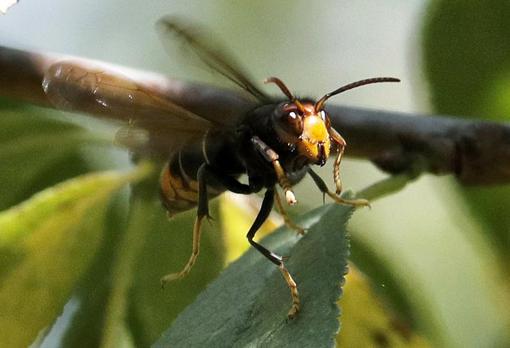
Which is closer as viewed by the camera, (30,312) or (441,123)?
(30,312)

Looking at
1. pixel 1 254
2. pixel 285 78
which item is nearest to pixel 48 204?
pixel 1 254

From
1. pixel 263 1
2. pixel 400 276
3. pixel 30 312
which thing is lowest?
pixel 263 1

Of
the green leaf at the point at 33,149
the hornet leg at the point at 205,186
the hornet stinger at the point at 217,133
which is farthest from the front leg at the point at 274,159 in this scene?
the green leaf at the point at 33,149

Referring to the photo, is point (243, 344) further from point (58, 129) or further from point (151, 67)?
point (151, 67)

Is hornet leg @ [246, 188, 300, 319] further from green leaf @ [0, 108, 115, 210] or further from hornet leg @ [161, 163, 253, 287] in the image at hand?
green leaf @ [0, 108, 115, 210]

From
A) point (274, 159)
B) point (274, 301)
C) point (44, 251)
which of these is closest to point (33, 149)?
point (44, 251)

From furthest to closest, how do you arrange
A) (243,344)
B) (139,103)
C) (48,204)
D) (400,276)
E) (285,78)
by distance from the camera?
(285,78) < (400,276) < (48,204) < (139,103) < (243,344)

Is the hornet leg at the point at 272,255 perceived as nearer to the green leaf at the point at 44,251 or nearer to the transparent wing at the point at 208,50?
the transparent wing at the point at 208,50

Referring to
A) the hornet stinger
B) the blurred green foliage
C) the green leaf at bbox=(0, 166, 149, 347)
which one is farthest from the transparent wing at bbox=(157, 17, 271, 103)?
the blurred green foliage
